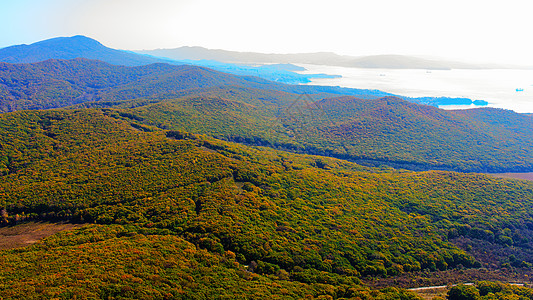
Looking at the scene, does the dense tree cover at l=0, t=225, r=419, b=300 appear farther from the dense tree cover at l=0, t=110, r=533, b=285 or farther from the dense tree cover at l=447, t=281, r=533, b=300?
the dense tree cover at l=447, t=281, r=533, b=300

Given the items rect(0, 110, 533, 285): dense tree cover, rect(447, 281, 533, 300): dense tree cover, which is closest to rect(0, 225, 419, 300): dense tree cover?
rect(0, 110, 533, 285): dense tree cover

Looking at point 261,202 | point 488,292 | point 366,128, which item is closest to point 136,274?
point 261,202

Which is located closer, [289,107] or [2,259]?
[2,259]

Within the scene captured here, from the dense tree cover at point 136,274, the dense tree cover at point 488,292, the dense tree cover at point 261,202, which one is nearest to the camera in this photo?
the dense tree cover at point 136,274

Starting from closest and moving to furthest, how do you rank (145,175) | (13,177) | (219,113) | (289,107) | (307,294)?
(307,294), (13,177), (145,175), (219,113), (289,107)

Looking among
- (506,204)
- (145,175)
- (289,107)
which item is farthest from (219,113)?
(506,204)

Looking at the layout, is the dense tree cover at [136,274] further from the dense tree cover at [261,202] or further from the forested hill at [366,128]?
the forested hill at [366,128]

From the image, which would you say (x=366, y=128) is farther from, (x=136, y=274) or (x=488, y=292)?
(x=136, y=274)

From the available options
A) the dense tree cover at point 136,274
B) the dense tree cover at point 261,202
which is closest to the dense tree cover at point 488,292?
the dense tree cover at point 261,202

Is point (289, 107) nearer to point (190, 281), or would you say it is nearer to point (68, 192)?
point (68, 192)
